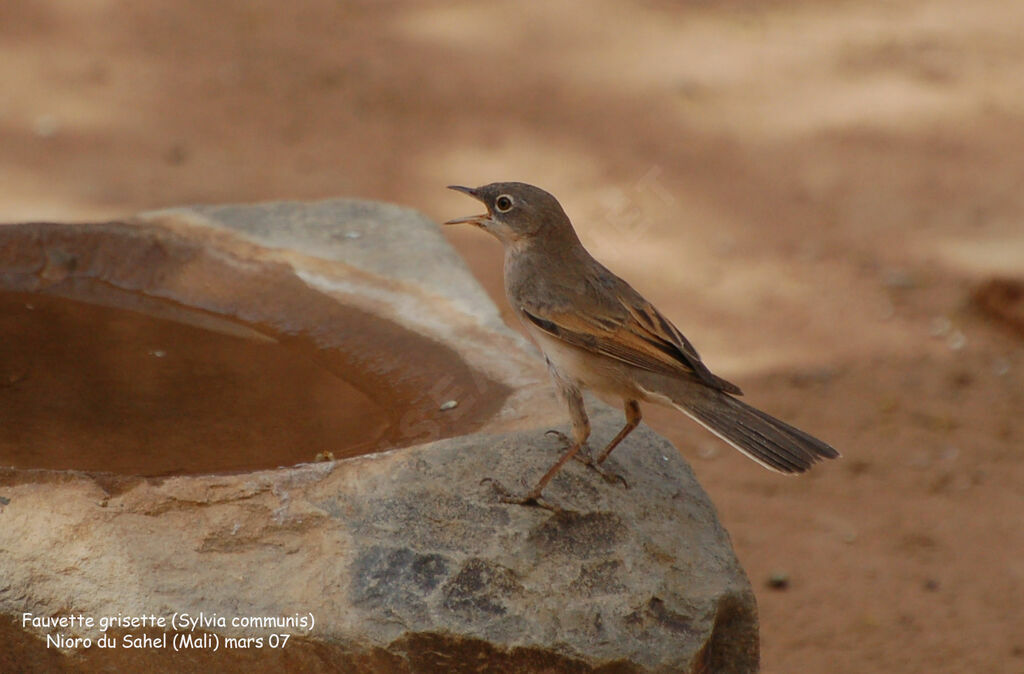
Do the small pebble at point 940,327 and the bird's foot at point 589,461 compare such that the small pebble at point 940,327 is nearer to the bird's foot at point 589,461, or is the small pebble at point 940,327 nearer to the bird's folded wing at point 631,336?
the bird's folded wing at point 631,336

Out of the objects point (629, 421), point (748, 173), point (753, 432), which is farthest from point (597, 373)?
point (748, 173)

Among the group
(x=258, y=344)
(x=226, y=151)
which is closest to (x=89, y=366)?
(x=258, y=344)

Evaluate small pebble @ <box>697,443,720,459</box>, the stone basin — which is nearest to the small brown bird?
the stone basin

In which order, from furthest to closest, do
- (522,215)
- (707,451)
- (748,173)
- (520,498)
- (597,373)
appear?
(748,173) → (707,451) → (522,215) → (597,373) → (520,498)

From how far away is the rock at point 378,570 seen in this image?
3.35m

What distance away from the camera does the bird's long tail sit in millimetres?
3703

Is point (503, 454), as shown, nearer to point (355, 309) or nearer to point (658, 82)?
point (355, 309)

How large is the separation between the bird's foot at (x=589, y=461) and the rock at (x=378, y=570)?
0.04 meters

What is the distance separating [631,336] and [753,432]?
22.0 inches

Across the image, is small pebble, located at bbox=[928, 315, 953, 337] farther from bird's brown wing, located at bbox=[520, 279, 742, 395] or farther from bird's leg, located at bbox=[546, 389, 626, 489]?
bird's leg, located at bbox=[546, 389, 626, 489]

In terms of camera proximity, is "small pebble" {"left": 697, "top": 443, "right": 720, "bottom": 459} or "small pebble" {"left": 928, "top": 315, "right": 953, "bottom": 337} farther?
"small pebble" {"left": 928, "top": 315, "right": 953, "bottom": 337}

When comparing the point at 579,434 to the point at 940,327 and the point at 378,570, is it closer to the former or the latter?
the point at 378,570

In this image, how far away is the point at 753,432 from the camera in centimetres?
380

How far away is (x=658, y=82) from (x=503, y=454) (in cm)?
700
